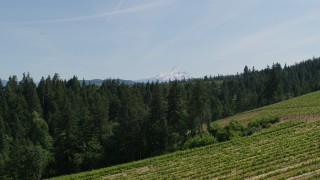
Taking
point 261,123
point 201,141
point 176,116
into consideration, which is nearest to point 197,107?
point 176,116

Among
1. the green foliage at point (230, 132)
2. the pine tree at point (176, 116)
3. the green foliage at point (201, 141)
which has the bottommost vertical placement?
the green foliage at point (201, 141)

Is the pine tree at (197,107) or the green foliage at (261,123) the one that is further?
the pine tree at (197,107)

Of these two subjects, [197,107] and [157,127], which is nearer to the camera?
[157,127]

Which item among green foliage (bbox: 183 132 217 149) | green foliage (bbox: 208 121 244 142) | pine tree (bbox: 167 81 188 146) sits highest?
pine tree (bbox: 167 81 188 146)

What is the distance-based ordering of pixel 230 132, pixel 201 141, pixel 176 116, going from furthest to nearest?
1. pixel 176 116
2. pixel 201 141
3. pixel 230 132

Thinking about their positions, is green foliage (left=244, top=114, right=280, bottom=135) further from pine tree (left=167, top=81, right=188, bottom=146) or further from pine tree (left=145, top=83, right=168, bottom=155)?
pine tree (left=145, top=83, right=168, bottom=155)

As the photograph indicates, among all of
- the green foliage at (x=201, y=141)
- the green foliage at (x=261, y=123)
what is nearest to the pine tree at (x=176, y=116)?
the green foliage at (x=201, y=141)

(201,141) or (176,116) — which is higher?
(176,116)

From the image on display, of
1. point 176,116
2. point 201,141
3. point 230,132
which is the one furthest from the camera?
point 176,116

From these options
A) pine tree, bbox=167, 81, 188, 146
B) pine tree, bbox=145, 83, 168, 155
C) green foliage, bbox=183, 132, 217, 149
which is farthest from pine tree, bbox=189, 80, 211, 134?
green foliage, bbox=183, 132, 217, 149

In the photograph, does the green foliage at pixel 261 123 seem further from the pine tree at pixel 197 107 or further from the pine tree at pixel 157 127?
the pine tree at pixel 157 127

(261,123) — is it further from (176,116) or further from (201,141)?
(176,116)

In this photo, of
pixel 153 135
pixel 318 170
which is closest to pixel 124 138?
pixel 153 135

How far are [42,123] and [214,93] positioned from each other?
106 metres
